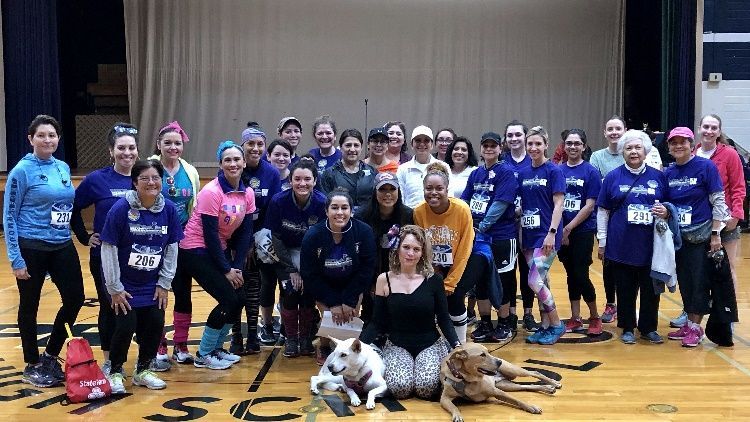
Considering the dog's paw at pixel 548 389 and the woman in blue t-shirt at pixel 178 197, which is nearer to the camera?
the dog's paw at pixel 548 389

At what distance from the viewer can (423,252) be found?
4.91 meters

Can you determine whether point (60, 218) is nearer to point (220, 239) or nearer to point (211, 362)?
point (220, 239)

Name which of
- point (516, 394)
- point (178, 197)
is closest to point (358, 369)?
point (516, 394)

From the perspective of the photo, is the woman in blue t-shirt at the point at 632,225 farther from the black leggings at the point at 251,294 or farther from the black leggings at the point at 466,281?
the black leggings at the point at 251,294

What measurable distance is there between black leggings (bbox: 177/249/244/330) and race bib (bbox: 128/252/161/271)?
47cm

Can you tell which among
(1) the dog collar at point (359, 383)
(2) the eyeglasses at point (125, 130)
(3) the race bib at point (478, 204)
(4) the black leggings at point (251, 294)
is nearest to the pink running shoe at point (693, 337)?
→ (3) the race bib at point (478, 204)

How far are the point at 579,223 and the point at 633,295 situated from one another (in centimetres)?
65

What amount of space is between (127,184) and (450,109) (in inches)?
503

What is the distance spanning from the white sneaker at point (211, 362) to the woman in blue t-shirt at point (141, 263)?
46cm

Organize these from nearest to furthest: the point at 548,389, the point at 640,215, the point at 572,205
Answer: the point at 548,389 < the point at 640,215 < the point at 572,205

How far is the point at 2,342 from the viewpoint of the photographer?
19.9 feet

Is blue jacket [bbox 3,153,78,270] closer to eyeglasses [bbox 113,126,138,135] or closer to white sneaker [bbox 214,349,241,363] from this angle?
eyeglasses [bbox 113,126,138,135]

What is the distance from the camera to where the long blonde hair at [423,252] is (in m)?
4.87

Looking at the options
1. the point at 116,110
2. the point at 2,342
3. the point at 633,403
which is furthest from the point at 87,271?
the point at 116,110
